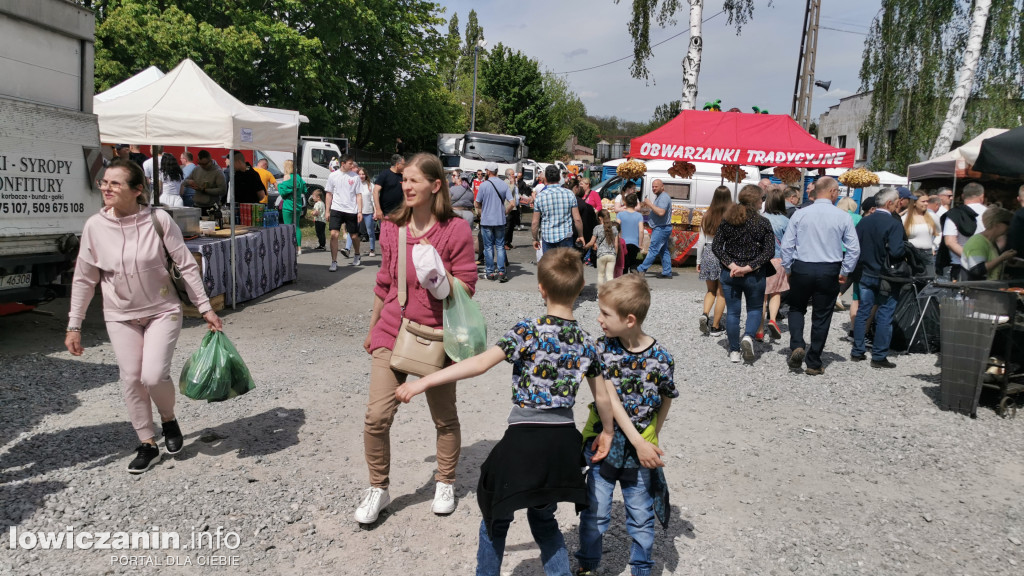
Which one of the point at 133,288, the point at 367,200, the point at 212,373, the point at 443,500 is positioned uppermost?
the point at 367,200

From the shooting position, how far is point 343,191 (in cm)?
1170

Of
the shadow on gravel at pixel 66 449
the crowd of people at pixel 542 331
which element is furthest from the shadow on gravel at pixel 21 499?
the crowd of people at pixel 542 331

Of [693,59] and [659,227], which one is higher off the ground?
[693,59]

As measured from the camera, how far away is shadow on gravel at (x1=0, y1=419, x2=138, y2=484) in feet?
13.7

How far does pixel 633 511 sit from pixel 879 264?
5543 millimetres

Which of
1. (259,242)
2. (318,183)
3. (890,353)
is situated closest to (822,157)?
(890,353)

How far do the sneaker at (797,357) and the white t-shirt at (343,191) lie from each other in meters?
7.28

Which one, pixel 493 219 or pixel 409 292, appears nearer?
pixel 409 292

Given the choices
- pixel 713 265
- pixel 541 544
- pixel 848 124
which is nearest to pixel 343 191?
pixel 713 265

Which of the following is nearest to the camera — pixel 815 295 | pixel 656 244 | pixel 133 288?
pixel 133 288

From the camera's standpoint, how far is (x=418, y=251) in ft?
10.5

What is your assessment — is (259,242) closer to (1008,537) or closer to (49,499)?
(49,499)

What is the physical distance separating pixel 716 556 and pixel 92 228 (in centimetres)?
365

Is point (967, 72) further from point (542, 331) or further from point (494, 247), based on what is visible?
point (542, 331)
